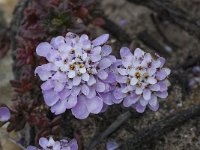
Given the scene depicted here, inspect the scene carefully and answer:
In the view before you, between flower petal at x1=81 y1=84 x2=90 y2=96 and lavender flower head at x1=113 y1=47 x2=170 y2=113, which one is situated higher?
flower petal at x1=81 y1=84 x2=90 y2=96

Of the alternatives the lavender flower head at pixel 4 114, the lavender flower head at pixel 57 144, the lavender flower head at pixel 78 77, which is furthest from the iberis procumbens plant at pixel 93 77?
the lavender flower head at pixel 4 114

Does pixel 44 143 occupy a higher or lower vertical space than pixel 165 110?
higher

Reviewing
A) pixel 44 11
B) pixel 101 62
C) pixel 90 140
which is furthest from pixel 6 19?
pixel 101 62

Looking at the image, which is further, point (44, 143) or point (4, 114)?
point (4, 114)

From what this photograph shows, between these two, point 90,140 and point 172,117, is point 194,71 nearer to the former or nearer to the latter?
point 172,117

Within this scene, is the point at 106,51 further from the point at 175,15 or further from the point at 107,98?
the point at 175,15

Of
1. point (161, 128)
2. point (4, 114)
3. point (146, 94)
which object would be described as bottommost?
point (161, 128)

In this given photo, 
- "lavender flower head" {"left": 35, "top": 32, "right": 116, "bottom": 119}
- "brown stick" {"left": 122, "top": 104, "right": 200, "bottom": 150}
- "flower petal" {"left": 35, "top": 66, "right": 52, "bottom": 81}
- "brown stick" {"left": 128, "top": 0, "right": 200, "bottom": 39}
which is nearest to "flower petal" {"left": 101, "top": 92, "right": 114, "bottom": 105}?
"lavender flower head" {"left": 35, "top": 32, "right": 116, "bottom": 119}

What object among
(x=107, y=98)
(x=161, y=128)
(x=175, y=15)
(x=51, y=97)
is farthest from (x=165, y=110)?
(x=51, y=97)

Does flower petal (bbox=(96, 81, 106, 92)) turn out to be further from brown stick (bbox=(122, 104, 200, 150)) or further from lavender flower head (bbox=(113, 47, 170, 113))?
brown stick (bbox=(122, 104, 200, 150))
